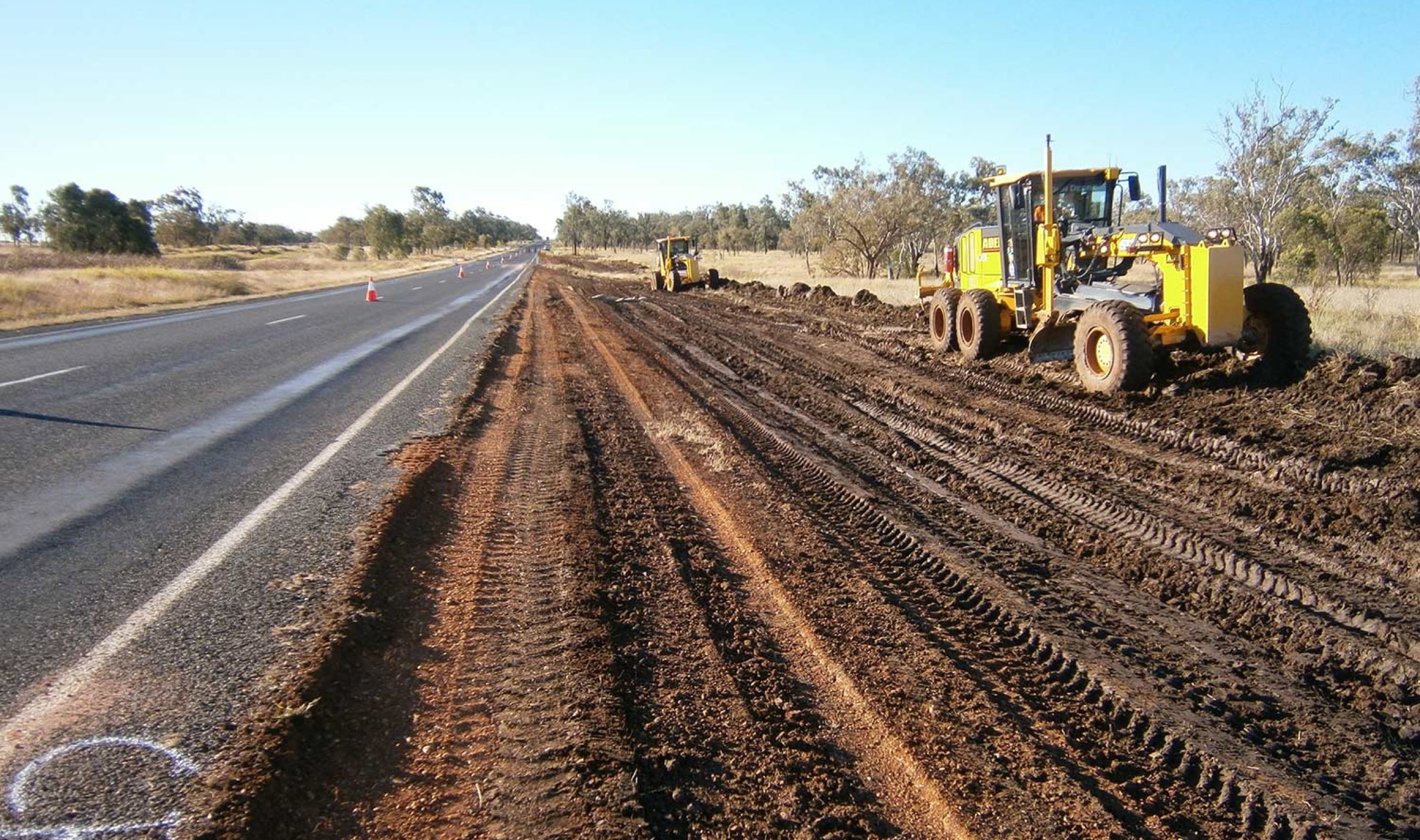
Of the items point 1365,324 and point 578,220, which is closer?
point 1365,324

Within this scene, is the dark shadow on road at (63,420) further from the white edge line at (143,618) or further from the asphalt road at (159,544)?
the white edge line at (143,618)

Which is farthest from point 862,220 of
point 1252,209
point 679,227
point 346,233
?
point 346,233

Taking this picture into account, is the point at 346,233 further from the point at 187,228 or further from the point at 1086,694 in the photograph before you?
the point at 1086,694

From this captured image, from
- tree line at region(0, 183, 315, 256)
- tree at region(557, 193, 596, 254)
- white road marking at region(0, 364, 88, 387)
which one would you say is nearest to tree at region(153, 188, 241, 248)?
tree line at region(0, 183, 315, 256)

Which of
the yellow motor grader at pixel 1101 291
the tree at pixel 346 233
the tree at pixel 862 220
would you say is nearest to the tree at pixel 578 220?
the tree at pixel 346 233

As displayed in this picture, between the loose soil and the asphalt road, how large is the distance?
0.30 m

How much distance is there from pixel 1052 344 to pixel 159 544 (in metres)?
10.3

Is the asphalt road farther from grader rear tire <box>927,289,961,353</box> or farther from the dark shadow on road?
grader rear tire <box>927,289,961,353</box>

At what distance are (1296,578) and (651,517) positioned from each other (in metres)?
3.74

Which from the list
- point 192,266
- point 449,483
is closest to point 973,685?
point 449,483

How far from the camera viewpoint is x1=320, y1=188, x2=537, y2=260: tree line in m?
A: 88.4

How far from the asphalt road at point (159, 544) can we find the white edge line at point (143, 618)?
0.01 m

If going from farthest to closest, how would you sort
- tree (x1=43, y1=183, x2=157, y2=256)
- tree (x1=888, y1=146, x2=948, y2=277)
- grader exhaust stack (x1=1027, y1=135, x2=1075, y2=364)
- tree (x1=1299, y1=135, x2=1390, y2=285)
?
1. tree (x1=43, y1=183, x2=157, y2=256)
2. tree (x1=888, y1=146, x2=948, y2=277)
3. tree (x1=1299, y1=135, x2=1390, y2=285)
4. grader exhaust stack (x1=1027, y1=135, x2=1075, y2=364)

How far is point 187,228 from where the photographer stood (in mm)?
84562
